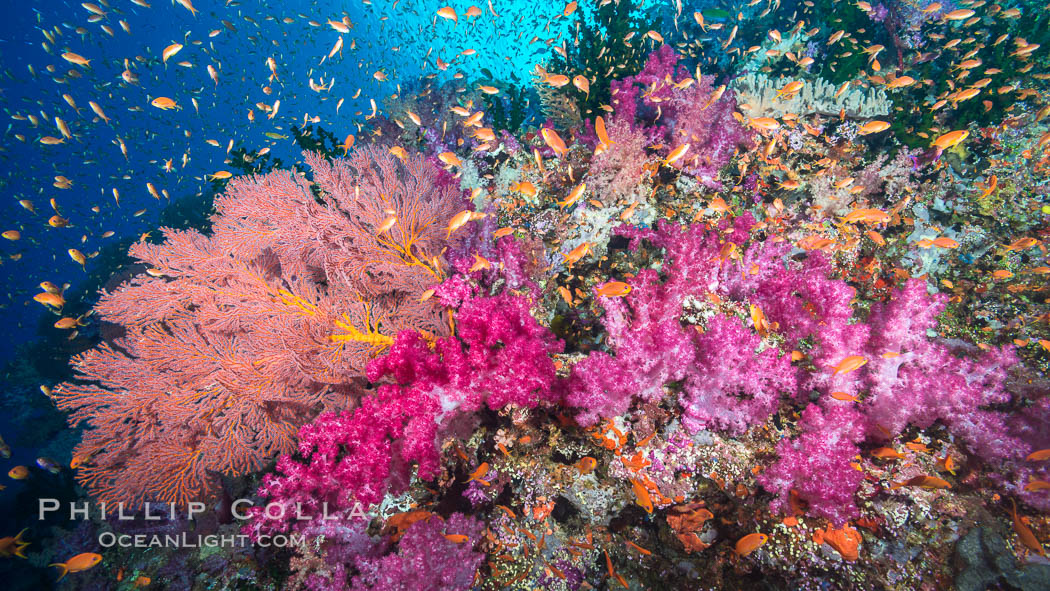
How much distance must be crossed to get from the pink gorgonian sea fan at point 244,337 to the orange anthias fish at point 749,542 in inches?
126

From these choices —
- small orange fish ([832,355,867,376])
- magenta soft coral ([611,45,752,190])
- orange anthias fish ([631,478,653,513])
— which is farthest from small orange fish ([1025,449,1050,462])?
magenta soft coral ([611,45,752,190])

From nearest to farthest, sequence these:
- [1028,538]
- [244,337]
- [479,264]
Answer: [1028,538] < [479,264] < [244,337]

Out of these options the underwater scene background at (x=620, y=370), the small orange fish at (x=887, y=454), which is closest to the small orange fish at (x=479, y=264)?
the underwater scene background at (x=620, y=370)

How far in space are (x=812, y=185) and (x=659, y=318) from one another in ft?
11.6

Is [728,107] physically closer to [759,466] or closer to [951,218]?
[951,218]

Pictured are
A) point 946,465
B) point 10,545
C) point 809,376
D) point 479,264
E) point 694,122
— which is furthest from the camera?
point 694,122

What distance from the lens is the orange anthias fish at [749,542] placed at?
252 cm

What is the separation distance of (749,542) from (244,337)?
5.05 meters

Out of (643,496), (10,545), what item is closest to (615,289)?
(643,496)

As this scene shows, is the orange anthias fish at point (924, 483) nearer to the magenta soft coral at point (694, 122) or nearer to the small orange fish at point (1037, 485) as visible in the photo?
the small orange fish at point (1037, 485)

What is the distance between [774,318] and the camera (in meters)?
3.97

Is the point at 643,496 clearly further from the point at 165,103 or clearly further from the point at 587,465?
the point at 165,103

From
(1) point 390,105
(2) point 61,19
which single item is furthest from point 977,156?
(2) point 61,19

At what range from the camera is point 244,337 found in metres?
4.07
